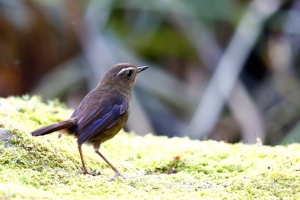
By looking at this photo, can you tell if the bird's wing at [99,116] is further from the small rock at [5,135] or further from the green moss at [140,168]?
the small rock at [5,135]

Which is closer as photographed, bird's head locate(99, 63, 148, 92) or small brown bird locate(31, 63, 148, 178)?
small brown bird locate(31, 63, 148, 178)

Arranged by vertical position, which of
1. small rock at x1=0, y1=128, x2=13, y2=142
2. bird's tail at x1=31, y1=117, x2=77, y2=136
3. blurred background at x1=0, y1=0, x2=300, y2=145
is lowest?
small rock at x1=0, y1=128, x2=13, y2=142

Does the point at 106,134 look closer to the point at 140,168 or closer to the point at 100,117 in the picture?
the point at 100,117

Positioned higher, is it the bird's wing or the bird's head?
the bird's head

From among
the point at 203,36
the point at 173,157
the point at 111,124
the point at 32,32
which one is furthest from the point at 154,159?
the point at 32,32

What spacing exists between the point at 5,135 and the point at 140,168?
52.0 inches

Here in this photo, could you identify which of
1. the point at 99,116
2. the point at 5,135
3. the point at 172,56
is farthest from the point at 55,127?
the point at 172,56

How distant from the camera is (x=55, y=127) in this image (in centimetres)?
390

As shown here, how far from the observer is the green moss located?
11.1 feet

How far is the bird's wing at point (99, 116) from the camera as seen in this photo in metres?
4.18

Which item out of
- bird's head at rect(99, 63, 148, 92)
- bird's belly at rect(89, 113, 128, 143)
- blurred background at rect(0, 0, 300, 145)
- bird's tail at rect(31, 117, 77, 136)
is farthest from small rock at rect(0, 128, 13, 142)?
blurred background at rect(0, 0, 300, 145)

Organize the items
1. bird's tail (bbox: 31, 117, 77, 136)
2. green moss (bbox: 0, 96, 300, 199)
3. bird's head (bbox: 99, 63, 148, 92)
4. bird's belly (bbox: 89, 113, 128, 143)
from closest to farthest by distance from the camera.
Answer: green moss (bbox: 0, 96, 300, 199) < bird's tail (bbox: 31, 117, 77, 136) < bird's belly (bbox: 89, 113, 128, 143) < bird's head (bbox: 99, 63, 148, 92)

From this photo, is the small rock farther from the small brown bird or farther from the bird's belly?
the bird's belly

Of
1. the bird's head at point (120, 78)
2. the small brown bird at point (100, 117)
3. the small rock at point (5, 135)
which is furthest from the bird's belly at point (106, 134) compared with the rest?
the small rock at point (5, 135)
